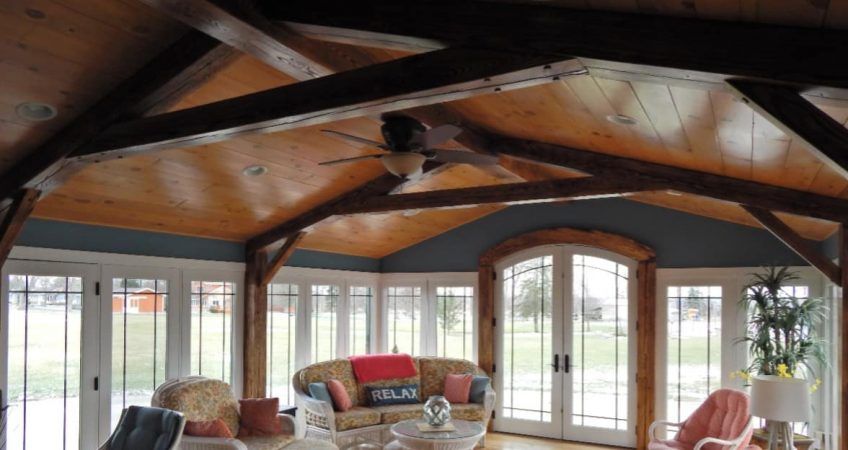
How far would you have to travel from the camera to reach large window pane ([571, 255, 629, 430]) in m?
7.96

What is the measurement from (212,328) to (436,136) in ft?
13.0

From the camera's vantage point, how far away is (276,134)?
201 inches

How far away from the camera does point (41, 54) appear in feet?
11.5

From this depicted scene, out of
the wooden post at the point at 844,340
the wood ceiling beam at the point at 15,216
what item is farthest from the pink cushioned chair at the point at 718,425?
the wood ceiling beam at the point at 15,216

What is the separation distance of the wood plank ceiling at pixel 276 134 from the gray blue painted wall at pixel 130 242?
0.28 feet

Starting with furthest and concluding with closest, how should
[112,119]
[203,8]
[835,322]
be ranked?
[835,322]
[112,119]
[203,8]

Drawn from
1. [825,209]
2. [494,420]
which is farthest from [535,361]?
[825,209]

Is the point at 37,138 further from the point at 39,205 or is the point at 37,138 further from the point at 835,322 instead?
the point at 835,322

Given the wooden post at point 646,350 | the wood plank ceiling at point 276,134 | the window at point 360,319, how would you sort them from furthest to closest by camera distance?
1. the window at point 360,319
2. the wooden post at point 646,350
3. the wood plank ceiling at point 276,134

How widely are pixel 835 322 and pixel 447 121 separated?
3.77 metres

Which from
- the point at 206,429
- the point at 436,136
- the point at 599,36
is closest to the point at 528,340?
the point at 206,429

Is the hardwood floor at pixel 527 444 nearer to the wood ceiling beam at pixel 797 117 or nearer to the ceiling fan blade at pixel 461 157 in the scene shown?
the ceiling fan blade at pixel 461 157

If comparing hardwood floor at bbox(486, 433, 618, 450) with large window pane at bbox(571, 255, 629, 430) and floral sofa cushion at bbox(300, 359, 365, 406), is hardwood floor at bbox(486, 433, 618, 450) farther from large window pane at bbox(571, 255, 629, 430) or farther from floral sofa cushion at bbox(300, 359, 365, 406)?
floral sofa cushion at bbox(300, 359, 365, 406)

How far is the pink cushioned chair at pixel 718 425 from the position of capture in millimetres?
5590
